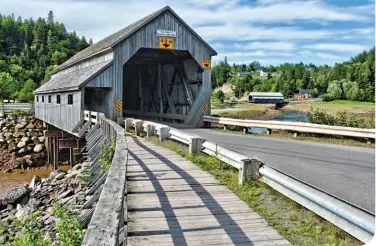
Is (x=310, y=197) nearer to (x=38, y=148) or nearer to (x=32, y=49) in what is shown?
(x=38, y=148)

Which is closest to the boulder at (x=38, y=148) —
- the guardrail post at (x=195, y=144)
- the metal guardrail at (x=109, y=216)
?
the guardrail post at (x=195, y=144)

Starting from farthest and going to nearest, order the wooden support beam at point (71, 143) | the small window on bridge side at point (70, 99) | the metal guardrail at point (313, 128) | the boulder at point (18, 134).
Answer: the boulder at point (18, 134), the wooden support beam at point (71, 143), the small window on bridge side at point (70, 99), the metal guardrail at point (313, 128)

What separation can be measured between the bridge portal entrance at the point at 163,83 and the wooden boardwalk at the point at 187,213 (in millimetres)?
13151

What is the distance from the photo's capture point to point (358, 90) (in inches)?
2921

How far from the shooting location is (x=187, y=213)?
17.6ft

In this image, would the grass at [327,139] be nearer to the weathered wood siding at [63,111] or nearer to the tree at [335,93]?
the weathered wood siding at [63,111]

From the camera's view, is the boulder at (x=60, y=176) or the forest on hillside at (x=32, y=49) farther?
the forest on hillside at (x=32, y=49)

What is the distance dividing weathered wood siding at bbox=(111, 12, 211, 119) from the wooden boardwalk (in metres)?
10.8

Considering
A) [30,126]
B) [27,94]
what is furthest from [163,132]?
[27,94]

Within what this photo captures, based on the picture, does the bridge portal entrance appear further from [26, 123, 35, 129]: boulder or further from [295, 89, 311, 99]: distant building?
[295, 89, 311, 99]: distant building

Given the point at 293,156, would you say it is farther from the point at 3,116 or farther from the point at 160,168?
the point at 3,116

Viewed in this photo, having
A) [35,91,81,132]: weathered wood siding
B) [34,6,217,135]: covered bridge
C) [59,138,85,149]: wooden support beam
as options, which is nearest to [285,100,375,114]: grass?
[34,6,217,135]: covered bridge

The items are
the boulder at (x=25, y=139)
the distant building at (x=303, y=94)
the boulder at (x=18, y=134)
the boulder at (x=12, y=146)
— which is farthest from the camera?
the distant building at (x=303, y=94)

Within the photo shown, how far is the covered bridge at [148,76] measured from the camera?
18.3 m
